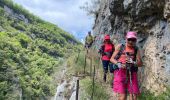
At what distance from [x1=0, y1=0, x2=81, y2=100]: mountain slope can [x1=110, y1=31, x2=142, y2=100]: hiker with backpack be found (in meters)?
28.6

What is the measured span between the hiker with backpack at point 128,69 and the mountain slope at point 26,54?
93.8ft

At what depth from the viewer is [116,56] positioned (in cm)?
863

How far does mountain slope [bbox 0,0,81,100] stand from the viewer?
214 ft

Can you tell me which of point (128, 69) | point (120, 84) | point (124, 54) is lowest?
point (120, 84)

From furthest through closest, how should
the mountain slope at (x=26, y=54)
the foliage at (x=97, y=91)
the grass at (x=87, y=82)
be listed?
the mountain slope at (x=26, y=54)
the grass at (x=87, y=82)
the foliage at (x=97, y=91)

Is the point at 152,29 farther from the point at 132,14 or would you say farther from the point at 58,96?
the point at 58,96

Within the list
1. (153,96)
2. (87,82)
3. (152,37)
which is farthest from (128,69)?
(87,82)

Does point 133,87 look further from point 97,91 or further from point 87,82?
point 87,82

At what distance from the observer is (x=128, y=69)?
8.40 m

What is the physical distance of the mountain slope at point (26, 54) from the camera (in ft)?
214

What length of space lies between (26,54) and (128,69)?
122 metres

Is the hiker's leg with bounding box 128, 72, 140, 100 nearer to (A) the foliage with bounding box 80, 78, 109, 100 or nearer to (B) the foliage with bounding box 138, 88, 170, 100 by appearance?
(B) the foliage with bounding box 138, 88, 170, 100

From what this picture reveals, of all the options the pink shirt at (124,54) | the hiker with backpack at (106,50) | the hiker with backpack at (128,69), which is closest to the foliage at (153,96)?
the hiker with backpack at (128,69)

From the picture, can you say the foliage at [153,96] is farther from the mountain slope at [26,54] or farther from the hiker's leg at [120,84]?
the mountain slope at [26,54]
